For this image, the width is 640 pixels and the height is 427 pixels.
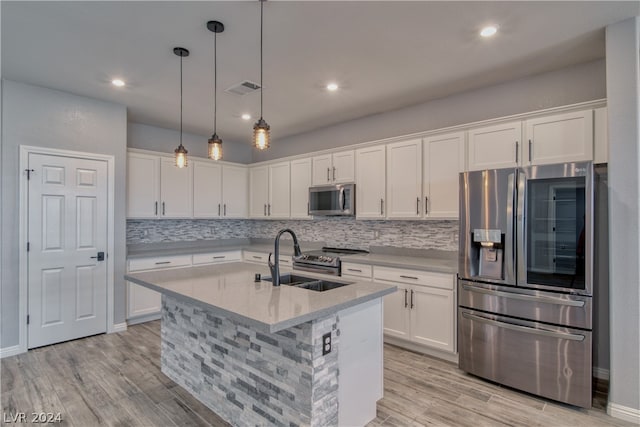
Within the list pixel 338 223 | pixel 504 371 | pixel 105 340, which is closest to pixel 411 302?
pixel 504 371

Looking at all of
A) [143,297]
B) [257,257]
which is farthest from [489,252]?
[143,297]

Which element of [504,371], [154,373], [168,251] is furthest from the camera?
[168,251]

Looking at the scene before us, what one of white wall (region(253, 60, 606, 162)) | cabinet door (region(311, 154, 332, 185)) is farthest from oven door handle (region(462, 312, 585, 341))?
cabinet door (region(311, 154, 332, 185))

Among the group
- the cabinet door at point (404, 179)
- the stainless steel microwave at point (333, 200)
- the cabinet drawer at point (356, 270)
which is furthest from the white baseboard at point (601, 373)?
the stainless steel microwave at point (333, 200)

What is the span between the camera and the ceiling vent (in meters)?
3.40

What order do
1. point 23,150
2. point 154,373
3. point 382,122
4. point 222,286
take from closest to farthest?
1. point 222,286
2. point 154,373
3. point 23,150
4. point 382,122

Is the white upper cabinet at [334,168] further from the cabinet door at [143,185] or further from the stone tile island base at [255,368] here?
the stone tile island base at [255,368]

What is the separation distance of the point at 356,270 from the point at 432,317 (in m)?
1.00

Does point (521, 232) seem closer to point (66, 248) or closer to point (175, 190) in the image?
point (175, 190)

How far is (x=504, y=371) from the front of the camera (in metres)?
2.74

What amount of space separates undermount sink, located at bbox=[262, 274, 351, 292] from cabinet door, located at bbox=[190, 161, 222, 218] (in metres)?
3.07

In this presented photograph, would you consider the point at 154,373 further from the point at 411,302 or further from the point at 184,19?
the point at 184,19

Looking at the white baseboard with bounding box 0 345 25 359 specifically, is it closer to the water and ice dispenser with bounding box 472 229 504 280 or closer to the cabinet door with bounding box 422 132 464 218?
the cabinet door with bounding box 422 132 464 218

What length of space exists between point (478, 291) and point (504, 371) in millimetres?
662
